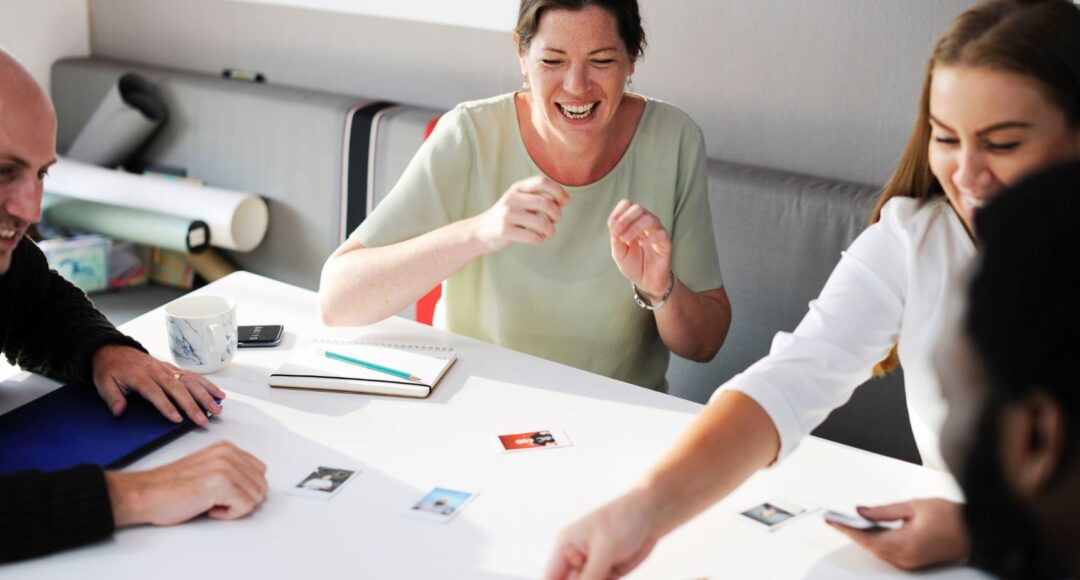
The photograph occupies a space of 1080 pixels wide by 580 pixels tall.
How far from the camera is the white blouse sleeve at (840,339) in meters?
1.19

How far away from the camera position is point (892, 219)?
1.36 meters

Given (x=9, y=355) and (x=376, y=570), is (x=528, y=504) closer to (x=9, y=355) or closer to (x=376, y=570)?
(x=376, y=570)

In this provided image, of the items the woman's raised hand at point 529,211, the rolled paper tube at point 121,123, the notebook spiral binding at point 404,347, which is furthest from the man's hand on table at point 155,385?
the rolled paper tube at point 121,123

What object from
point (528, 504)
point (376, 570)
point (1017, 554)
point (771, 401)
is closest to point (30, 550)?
point (376, 570)

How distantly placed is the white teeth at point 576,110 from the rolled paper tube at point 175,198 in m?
1.34

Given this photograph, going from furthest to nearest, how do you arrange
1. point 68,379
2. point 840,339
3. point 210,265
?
point 210,265 → point 68,379 → point 840,339

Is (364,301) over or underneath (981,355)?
underneath

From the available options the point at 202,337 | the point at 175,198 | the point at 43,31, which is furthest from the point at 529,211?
the point at 43,31

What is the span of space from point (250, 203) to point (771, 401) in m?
1.97

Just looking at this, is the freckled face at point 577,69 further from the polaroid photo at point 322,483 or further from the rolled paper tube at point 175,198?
the rolled paper tube at point 175,198

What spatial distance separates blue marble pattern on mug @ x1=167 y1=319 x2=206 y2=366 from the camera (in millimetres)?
1460

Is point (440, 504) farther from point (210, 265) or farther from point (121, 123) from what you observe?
point (121, 123)

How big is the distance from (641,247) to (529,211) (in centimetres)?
19

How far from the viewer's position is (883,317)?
1.31 metres
